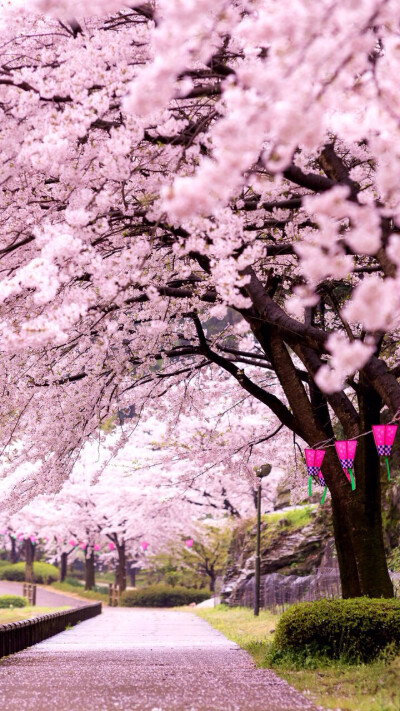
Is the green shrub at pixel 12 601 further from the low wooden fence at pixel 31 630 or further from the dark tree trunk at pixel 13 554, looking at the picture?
the dark tree trunk at pixel 13 554

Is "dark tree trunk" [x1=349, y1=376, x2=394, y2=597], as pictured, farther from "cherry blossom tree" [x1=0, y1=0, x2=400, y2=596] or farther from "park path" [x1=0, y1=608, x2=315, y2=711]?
"park path" [x1=0, y1=608, x2=315, y2=711]

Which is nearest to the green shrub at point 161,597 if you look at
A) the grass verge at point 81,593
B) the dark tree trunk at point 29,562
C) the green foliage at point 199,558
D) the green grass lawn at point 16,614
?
the green foliage at point 199,558

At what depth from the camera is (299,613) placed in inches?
359

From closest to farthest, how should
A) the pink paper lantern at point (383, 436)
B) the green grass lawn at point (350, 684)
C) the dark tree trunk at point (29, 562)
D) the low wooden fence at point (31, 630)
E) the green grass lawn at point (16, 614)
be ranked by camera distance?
the green grass lawn at point (350, 684), the pink paper lantern at point (383, 436), the low wooden fence at point (31, 630), the green grass lawn at point (16, 614), the dark tree trunk at point (29, 562)

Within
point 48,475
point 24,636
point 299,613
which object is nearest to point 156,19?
point 299,613

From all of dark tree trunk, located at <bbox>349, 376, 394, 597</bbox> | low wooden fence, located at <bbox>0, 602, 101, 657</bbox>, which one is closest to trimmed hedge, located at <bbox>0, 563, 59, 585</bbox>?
low wooden fence, located at <bbox>0, 602, 101, 657</bbox>

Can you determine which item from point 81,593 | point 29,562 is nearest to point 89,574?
point 81,593

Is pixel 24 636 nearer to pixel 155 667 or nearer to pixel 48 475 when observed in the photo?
pixel 48 475

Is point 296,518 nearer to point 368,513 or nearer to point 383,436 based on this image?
point 368,513

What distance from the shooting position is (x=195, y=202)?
3.67m

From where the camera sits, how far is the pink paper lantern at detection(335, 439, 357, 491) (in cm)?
1023

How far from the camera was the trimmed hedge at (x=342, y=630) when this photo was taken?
838cm

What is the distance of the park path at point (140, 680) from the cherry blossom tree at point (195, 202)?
266 centimetres

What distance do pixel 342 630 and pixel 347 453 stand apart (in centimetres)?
247
